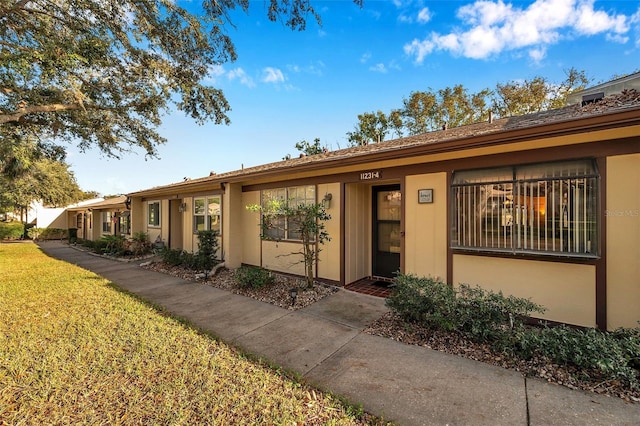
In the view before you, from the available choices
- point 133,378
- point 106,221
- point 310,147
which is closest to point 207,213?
point 133,378

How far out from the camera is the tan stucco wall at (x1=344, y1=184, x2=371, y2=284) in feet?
20.5

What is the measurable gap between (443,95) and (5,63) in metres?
20.2

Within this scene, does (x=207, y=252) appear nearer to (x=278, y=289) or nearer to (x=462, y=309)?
(x=278, y=289)

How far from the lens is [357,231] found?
21.2 ft

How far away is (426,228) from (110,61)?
8.80 m

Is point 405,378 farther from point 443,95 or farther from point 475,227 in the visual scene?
point 443,95

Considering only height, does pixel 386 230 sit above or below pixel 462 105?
below

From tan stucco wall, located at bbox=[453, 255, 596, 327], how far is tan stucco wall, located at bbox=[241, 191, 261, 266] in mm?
5528

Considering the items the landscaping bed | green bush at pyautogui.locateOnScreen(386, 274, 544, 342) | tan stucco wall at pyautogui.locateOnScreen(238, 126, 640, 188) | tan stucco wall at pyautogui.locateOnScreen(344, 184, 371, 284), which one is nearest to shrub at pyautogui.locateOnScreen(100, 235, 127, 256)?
the landscaping bed

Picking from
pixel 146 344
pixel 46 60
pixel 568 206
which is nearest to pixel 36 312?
pixel 146 344

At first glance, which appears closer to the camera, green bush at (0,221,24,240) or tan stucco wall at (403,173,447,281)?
tan stucco wall at (403,173,447,281)

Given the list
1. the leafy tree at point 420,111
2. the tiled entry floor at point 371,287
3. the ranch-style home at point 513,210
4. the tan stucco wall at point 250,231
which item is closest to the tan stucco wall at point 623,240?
the ranch-style home at point 513,210

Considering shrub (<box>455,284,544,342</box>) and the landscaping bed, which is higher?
shrub (<box>455,284,544,342</box>)

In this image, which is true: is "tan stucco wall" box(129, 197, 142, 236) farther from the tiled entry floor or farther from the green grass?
the tiled entry floor
